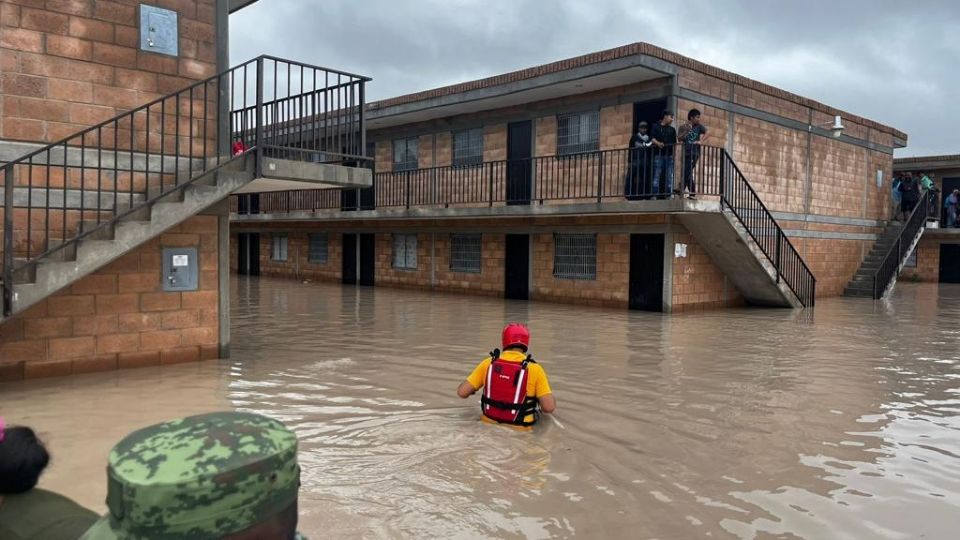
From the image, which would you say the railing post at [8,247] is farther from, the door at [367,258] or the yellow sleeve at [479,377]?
the door at [367,258]

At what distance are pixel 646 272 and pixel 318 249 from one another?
1326cm

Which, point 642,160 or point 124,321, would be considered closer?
point 124,321

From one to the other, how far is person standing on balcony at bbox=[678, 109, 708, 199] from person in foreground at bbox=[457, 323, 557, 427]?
8783 mm

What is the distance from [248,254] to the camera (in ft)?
93.5

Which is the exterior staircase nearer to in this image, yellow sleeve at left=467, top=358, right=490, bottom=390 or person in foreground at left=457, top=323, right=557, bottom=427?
person in foreground at left=457, top=323, right=557, bottom=427

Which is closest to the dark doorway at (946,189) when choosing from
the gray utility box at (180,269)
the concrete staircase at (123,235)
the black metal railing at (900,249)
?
the black metal railing at (900,249)

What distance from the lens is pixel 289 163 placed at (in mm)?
8234

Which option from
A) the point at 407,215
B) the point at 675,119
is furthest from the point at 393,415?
the point at 407,215

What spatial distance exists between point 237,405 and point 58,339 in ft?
8.02

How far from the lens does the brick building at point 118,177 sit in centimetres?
716

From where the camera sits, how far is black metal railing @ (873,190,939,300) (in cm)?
2020

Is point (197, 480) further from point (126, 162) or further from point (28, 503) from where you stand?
point (126, 162)

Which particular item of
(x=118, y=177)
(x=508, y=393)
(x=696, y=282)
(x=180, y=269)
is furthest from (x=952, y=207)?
(x=118, y=177)

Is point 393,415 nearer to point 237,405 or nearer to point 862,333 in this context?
point 237,405
